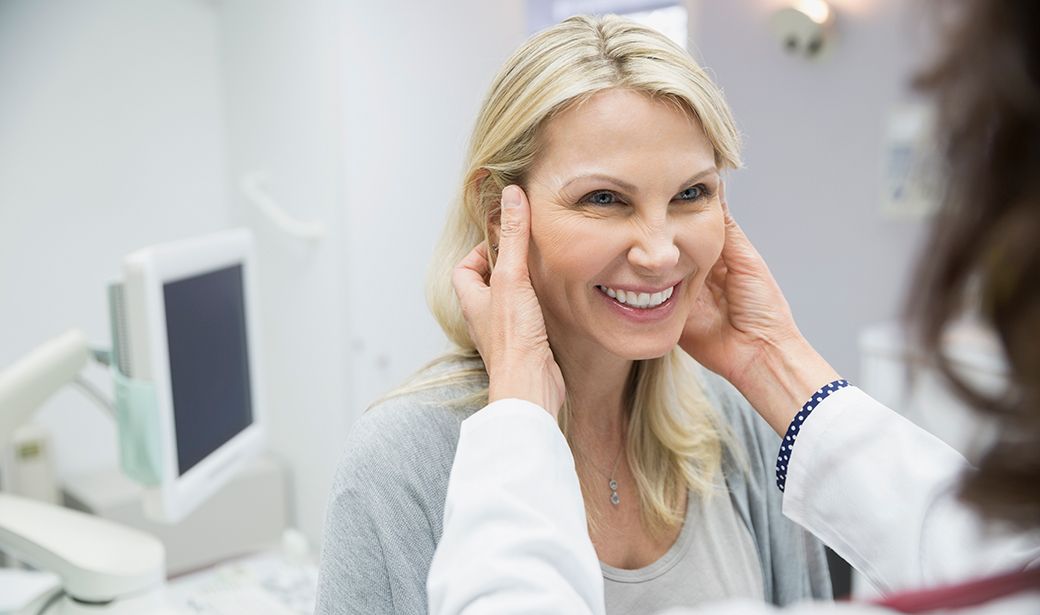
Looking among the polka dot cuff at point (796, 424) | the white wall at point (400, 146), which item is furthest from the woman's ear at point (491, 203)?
the white wall at point (400, 146)

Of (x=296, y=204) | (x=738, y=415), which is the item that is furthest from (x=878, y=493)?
(x=296, y=204)

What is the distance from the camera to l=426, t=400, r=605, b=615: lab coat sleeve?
0.76 metres

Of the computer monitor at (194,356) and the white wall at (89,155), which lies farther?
the white wall at (89,155)

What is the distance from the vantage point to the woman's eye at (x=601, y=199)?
117cm

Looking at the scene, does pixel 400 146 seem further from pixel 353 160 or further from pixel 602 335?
pixel 602 335

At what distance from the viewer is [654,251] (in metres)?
1.14

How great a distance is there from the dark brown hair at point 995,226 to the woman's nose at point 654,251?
0.60 m

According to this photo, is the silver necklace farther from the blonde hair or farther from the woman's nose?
the woman's nose

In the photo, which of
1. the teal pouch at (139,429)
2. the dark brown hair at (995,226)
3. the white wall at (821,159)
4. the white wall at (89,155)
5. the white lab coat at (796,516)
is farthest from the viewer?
the white wall at (89,155)

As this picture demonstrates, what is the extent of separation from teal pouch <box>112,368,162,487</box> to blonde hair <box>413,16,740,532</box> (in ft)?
1.55

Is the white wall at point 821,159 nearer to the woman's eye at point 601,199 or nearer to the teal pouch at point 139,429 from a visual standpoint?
the woman's eye at point 601,199

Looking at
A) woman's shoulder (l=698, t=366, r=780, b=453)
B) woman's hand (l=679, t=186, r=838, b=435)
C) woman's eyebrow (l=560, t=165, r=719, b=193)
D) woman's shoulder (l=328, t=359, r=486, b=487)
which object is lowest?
woman's shoulder (l=698, t=366, r=780, b=453)

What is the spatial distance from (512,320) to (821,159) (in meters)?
2.11

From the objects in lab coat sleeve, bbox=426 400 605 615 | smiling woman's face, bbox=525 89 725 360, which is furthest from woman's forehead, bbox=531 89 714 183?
lab coat sleeve, bbox=426 400 605 615
